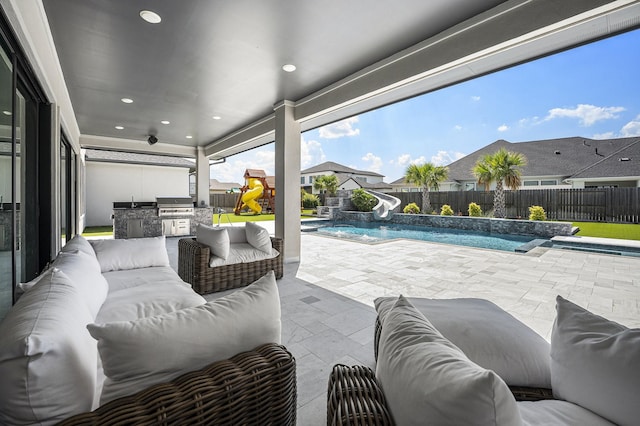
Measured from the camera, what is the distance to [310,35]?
318cm

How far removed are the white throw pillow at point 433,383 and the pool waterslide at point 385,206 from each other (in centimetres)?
1335

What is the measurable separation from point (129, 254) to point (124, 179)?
1143cm

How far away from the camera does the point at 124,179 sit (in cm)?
1248

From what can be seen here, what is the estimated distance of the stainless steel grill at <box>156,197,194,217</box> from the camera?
8.98 m

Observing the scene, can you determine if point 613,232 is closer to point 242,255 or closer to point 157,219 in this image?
point 242,255

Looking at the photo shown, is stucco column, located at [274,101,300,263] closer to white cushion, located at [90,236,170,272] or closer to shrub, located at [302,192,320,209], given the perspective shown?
white cushion, located at [90,236,170,272]

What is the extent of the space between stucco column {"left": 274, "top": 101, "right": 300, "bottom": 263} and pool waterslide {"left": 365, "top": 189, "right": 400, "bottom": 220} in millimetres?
9231

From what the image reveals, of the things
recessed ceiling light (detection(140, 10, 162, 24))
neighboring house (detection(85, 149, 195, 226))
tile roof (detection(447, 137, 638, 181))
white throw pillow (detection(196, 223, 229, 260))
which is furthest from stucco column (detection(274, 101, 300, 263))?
tile roof (detection(447, 137, 638, 181))

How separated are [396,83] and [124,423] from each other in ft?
13.0

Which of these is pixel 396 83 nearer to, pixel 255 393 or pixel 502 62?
pixel 502 62

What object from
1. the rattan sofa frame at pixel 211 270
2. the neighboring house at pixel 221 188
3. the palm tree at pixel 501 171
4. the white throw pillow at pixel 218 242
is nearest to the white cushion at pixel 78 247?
the rattan sofa frame at pixel 211 270

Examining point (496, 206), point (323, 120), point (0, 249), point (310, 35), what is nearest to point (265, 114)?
point (323, 120)

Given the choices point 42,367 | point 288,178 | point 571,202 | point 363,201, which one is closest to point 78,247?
point 42,367

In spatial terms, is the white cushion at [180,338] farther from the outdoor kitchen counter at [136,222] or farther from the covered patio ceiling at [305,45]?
the outdoor kitchen counter at [136,222]
